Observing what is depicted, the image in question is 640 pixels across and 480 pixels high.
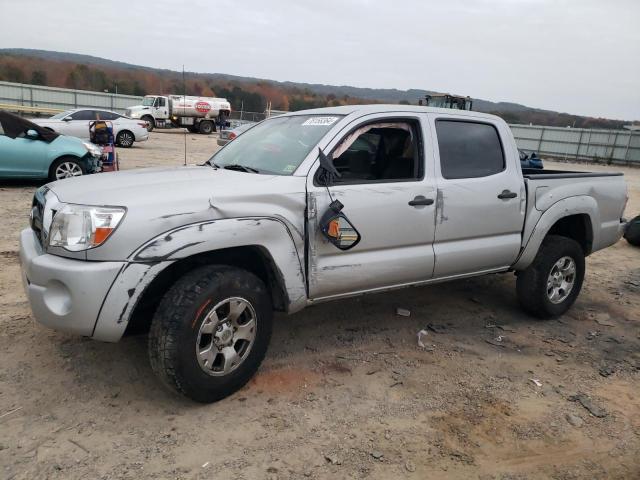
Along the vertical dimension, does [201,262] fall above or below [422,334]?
above

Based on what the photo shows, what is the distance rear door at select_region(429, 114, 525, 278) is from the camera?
393 cm

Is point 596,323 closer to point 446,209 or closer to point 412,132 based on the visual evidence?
point 446,209

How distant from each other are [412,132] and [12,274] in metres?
4.15

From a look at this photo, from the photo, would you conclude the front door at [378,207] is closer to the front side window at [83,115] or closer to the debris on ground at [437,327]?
the debris on ground at [437,327]

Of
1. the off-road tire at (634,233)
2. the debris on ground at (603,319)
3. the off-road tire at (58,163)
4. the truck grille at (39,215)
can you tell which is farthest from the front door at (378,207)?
the off-road tire at (58,163)

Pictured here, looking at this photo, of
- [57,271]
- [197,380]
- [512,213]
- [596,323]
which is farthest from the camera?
[596,323]

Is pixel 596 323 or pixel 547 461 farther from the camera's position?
pixel 596 323

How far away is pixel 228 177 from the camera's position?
3318 millimetres

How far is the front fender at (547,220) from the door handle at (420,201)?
1.23 meters

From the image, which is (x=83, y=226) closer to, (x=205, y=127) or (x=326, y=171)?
(x=326, y=171)

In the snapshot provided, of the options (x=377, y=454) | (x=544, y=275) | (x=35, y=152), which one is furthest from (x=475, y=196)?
(x=35, y=152)

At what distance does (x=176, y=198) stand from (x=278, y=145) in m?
1.10

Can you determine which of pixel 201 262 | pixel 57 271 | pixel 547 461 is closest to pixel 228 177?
pixel 201 262

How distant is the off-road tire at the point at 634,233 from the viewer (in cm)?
853
